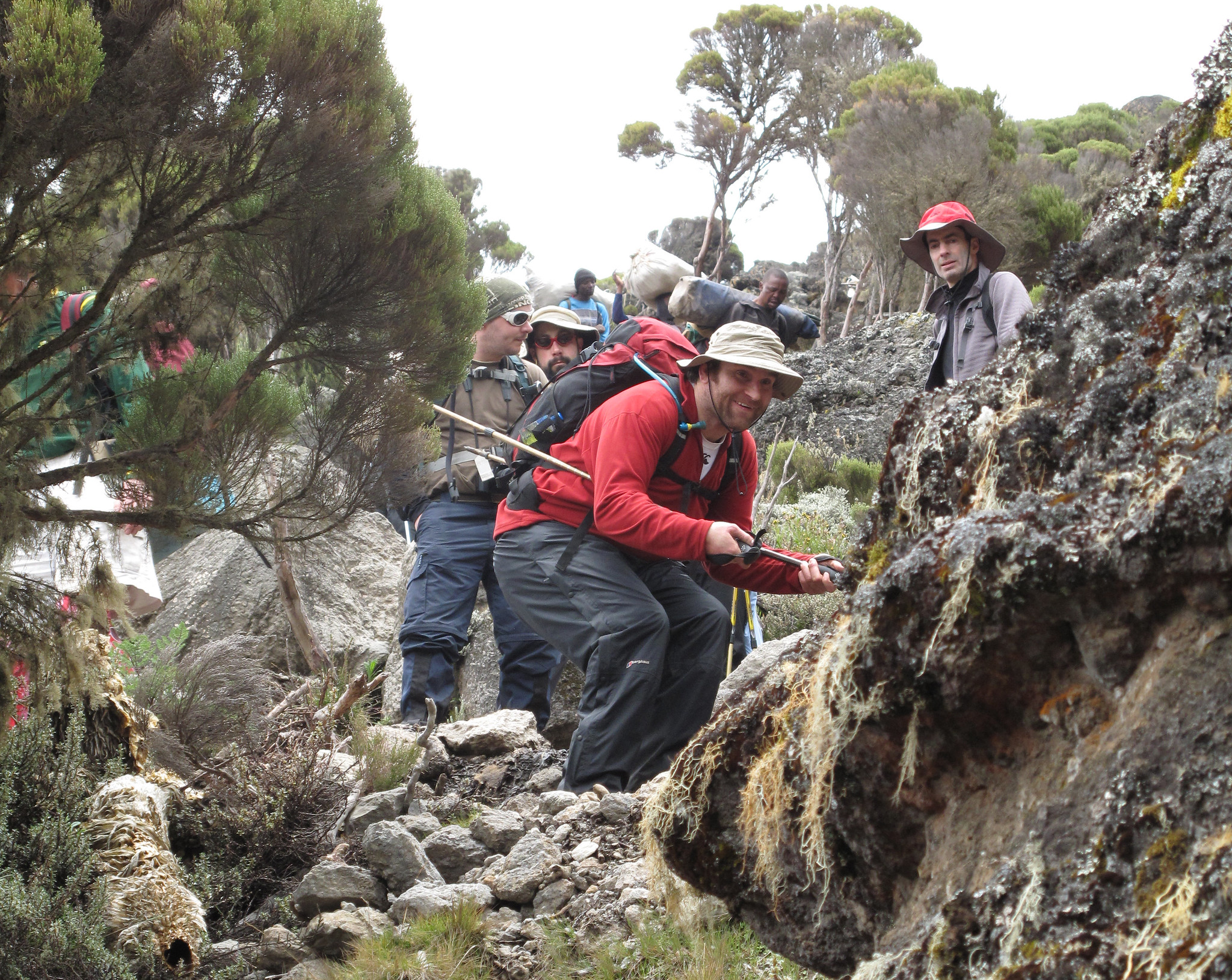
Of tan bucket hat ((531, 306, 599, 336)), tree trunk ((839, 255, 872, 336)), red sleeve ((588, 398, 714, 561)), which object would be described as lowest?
red sleeve ((588, 398, 714, 561))

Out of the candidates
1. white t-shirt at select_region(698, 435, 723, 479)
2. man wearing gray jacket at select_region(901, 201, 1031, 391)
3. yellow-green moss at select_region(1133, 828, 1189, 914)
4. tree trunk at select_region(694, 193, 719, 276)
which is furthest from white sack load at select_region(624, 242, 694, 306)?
tree trunk at select_region(694, 193, 719, 276)

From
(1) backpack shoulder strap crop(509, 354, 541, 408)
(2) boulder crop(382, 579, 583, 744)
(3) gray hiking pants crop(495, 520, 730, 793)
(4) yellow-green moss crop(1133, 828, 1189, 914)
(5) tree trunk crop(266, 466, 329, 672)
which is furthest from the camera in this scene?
(5) tree trunk crop(266, 466, 329, 672)

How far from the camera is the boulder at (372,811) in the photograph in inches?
180

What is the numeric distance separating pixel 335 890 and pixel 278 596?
689cm

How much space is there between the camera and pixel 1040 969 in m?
1.45

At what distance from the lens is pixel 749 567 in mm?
4430

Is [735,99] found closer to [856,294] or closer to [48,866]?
[856,294]

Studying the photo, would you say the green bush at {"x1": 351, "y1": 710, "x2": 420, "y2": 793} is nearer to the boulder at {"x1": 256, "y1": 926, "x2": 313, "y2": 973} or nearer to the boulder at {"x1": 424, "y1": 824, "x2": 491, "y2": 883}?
the boulder at {"x1": 424, "y1": 824, "x2": 491, "y2": 883}

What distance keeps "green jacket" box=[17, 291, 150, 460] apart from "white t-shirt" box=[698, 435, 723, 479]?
2.25m

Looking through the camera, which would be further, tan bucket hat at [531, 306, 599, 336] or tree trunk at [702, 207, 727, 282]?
tree trunk at [702, 207, 727, 282]

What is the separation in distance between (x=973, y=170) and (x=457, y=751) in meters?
18.4

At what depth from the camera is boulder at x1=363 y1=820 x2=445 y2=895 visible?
396 cm

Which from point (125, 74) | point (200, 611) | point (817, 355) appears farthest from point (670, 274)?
point (817, 355)

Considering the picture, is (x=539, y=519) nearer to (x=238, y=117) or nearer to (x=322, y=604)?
(x=238, y=117)
